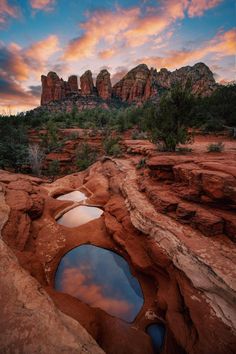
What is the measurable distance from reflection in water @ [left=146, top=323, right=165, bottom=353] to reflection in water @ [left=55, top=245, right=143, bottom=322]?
580 mm

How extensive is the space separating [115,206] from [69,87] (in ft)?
343

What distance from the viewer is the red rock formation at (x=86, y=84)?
9156 cm

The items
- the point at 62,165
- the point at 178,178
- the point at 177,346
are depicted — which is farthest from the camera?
the point at 62,165

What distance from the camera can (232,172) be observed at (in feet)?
18.1

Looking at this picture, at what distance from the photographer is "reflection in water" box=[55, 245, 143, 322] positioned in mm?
5492

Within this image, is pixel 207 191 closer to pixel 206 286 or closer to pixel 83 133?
pixel 206 286

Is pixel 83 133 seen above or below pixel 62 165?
above

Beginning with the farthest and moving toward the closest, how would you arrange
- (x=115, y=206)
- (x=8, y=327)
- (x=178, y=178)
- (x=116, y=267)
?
(x=115, y=206) → (x=178, y=178) → (x=116, y=267) → (x=8, y=327)

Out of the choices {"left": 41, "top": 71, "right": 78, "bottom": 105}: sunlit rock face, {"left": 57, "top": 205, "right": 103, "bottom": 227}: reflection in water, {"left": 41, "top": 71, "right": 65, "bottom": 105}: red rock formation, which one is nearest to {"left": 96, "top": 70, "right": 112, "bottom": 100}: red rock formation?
{"left": 41, "top": 71, "right": 78, "bottom": 105}: sunlit rock face

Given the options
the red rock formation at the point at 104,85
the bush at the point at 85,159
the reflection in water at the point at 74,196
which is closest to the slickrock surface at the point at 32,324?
the reflection in water at the point at 74,196

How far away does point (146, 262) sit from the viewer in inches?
249

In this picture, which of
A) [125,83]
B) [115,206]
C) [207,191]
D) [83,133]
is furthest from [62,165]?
[125,83]

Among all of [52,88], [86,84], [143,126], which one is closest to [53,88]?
[52,88]

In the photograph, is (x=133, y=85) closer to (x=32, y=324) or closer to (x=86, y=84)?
(x=86, y=84)
